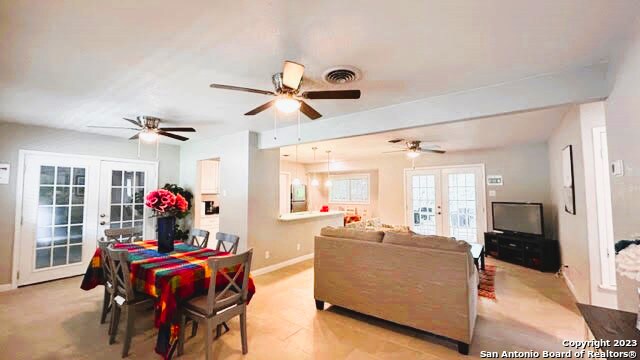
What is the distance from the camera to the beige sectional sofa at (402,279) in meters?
2.33

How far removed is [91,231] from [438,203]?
718 cm

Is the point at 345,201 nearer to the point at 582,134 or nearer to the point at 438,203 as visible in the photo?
the point at 438,203

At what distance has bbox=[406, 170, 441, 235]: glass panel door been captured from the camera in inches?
265

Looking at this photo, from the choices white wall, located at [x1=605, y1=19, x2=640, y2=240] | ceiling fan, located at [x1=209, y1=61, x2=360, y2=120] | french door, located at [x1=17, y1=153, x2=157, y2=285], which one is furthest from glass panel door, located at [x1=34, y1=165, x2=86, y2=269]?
white wall, located at [x1=605, y1=19, x2=640, y2=240]

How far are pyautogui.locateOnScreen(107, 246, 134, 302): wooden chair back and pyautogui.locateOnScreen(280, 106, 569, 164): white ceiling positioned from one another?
319 centimetres

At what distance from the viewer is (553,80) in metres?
2.36

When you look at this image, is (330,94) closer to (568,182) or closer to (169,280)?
(169,280)

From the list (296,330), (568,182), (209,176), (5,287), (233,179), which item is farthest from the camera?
(209,176)

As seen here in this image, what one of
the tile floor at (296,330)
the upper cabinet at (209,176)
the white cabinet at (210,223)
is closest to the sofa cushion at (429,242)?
the tile floor at (296,330)

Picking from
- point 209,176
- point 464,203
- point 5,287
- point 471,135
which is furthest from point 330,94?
point 464,203

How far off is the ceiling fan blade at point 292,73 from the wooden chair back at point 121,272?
6.38 feet

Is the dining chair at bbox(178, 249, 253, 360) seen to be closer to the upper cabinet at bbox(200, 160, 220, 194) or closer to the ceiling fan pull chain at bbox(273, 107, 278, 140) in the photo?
the ceiling fan pull chain at bbox(273, 107, 278, 140)

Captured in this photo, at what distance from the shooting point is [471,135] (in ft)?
15.5

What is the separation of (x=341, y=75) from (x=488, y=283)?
149 inches
